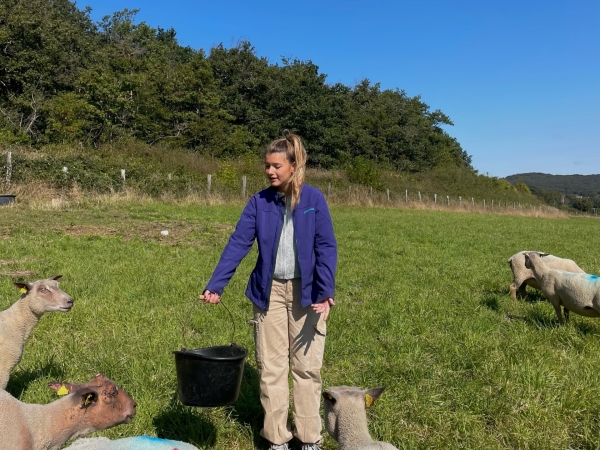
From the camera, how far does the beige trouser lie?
3.33 meters

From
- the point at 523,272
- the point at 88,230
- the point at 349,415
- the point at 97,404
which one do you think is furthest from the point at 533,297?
the point at 88,230

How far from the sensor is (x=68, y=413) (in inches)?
114

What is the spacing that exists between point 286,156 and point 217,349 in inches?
60.0

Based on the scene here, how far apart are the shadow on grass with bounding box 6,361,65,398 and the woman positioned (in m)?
2.18

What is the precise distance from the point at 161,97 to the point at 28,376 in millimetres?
35075

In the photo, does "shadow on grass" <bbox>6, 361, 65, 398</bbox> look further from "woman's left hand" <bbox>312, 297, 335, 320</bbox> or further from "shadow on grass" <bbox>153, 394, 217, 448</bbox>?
"woman's left hand" <bbox>312, 297, 335, 320</bbox>

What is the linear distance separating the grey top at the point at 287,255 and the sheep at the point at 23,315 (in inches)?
86.4

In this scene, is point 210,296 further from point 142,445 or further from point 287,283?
point 142,445

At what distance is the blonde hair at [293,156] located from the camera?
Result: 10.7ft

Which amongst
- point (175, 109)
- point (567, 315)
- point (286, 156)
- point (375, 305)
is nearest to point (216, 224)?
point (375, 305)

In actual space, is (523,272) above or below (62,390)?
above

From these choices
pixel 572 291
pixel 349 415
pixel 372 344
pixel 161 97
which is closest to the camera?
pixel 349 415

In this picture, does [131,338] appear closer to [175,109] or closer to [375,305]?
[375,305]

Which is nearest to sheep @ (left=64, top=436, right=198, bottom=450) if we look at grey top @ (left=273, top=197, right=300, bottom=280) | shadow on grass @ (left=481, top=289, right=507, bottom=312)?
grey top @ (left=273, top=197, right=300, bottom=280)
